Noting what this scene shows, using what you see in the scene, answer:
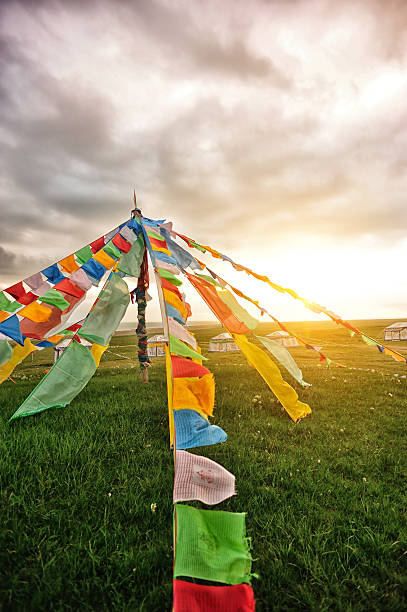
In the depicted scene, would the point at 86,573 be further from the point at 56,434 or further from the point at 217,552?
the point at 56,434

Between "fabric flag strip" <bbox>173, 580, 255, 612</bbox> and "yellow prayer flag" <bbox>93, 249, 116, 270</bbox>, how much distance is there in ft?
16.9

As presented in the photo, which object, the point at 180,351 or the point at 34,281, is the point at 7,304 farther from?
the point at 180,351

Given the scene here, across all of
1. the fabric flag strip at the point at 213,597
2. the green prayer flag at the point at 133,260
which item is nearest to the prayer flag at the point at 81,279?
the green prayer flag at the point at 133,260

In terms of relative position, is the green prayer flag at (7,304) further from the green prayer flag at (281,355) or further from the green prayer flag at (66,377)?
the green prayer flag at (281,355)

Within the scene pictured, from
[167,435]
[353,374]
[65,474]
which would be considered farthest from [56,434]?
[353,374]

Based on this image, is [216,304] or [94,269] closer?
[216,304]

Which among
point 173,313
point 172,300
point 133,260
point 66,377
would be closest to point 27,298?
point 133,260

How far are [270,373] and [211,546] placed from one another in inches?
130

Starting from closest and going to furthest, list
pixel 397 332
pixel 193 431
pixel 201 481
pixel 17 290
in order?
pixel 201 481
pixel 193 431
pixel 17 290
pixel 397 332

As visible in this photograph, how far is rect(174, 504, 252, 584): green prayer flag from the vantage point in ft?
6.17

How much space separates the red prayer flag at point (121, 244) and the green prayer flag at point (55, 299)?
63.6 inches

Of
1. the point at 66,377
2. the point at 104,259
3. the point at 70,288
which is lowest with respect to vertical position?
the point at 66,377

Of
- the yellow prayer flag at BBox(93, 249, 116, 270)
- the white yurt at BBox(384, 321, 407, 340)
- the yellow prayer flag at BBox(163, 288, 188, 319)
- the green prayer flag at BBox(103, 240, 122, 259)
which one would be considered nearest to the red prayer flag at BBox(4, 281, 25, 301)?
the yellow prayer flag at BBox(93, 249, 116, 270)

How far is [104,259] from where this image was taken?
5.96m
